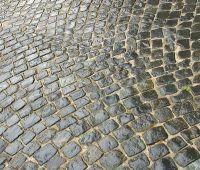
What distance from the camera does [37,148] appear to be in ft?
13.6

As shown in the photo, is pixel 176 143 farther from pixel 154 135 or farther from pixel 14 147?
pixel 14 147

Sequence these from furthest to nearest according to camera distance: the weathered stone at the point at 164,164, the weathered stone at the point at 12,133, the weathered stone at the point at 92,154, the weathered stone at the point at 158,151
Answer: the weathered stone at the point at 12,133
the weathered stone at the point at 92,154
the weathered stone at the point at 158,151
the weathered stone at the point at 164,164

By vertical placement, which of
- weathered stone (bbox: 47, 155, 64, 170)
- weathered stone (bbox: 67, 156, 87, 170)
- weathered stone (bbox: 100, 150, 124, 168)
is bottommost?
weathered stone (bbox: 100, 150, 124, 168)

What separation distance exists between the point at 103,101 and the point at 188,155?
1324mm

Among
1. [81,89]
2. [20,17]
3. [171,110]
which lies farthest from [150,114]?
[20,17]

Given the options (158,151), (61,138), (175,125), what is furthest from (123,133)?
(61,138)

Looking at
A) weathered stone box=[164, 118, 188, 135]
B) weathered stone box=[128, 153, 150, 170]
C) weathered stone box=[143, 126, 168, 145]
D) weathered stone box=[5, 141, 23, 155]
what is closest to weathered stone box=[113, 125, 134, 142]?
weathered stone box=[143, 126, 168, 145]

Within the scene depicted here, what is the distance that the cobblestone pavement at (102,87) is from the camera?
3908 millimetres

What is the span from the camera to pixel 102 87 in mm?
4707

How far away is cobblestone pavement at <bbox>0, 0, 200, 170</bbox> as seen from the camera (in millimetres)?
3908

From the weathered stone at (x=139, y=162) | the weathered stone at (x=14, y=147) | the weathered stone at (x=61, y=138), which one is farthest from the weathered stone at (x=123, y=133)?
the weathered stone at (x=14, y=147)

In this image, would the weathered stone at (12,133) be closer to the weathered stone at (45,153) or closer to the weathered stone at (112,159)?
the weathered stone at (45,153)

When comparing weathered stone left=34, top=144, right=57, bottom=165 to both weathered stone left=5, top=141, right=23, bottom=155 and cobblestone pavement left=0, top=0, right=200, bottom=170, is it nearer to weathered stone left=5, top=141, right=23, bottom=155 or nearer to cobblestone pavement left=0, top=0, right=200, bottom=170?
cobblestone pavement left=0, top=0, right=200, bottom=170

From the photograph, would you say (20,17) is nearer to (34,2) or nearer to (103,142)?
(34,2)
